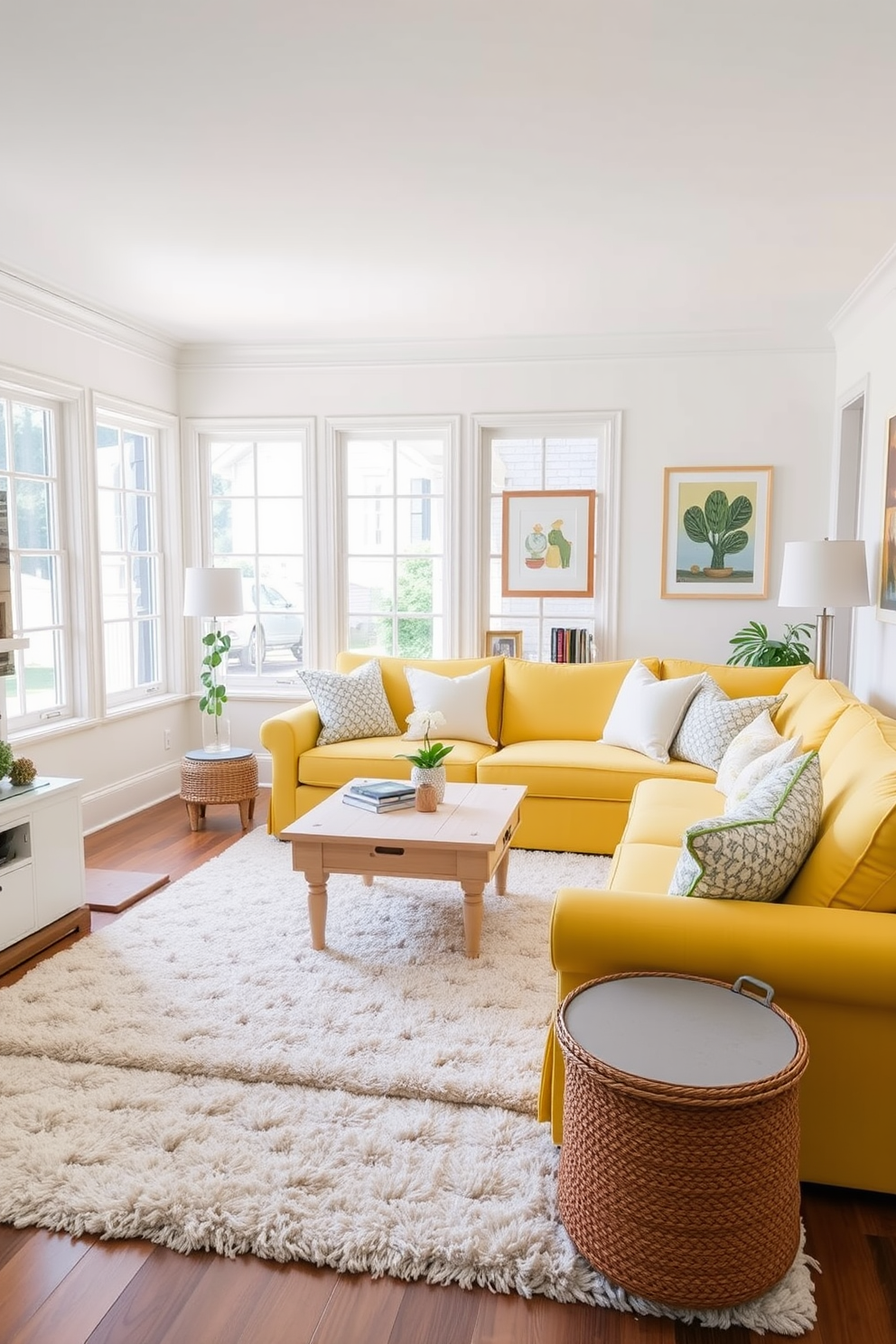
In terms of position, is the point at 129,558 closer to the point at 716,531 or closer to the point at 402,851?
the point at 402,851

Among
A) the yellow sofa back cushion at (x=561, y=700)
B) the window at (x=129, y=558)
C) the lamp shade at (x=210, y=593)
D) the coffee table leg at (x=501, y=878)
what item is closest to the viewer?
the coffee table leg at (x=501, y=878)

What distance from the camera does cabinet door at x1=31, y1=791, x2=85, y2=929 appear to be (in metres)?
3.41

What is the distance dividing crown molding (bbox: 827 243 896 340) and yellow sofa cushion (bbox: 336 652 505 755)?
7.94 ft

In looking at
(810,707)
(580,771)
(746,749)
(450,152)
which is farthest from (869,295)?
(580,771)

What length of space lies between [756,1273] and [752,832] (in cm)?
86

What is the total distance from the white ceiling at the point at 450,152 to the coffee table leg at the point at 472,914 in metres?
2.36

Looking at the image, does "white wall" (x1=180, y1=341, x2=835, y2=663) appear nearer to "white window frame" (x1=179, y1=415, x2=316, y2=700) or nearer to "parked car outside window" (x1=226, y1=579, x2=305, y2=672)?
"white window frame" (x1=179, y1=415, x2=316, y2=700)

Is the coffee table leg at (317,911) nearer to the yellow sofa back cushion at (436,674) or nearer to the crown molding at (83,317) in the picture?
the yellow sofa back cushion at (436,674)

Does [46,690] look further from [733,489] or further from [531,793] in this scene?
[733,489]

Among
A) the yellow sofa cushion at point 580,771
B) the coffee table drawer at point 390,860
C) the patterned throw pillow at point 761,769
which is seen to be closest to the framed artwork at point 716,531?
the yellow sofa cushion at point 580,771

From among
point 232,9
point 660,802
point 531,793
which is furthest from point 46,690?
point 232,9

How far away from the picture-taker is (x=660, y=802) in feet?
→ 12.4

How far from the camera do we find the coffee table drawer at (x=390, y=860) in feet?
11.0

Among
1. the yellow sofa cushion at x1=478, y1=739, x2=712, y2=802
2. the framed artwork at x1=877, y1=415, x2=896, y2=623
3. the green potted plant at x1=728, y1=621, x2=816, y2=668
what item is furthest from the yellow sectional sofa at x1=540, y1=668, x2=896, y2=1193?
the green potted plant at x1=728, y1=621, x2=816, y2=668
